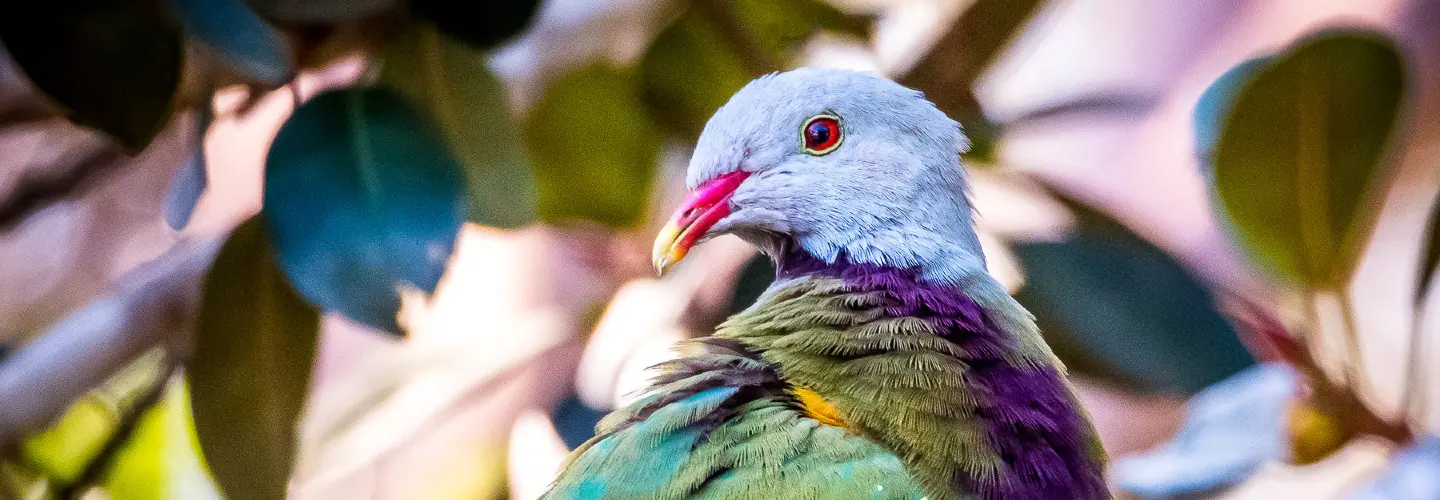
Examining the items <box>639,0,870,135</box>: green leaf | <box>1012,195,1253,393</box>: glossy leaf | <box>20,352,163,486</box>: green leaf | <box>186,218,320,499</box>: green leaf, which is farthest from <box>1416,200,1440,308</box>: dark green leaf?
<box>20,352,163,486</box>: green leaf

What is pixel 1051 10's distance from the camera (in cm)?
69

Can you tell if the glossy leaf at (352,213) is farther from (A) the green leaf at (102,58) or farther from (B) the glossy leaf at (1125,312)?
(B) the glossy leaf at (1125,312)

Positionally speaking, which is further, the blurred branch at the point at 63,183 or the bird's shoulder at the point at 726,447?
the blurred branch at the point at 63,183

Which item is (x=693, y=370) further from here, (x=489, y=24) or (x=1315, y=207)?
(x=1315, y=207)

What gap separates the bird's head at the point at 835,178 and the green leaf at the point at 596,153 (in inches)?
9.6

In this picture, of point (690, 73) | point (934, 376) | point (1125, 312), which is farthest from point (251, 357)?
point (1125, 312)

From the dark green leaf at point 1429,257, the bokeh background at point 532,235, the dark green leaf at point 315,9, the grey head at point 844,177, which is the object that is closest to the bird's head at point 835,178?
the grey head at point 844,177

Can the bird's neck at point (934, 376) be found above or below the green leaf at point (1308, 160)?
below

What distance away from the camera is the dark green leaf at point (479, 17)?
65 centimetres

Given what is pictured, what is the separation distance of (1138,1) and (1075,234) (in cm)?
17

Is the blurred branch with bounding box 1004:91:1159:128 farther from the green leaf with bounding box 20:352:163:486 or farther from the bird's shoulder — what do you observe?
the green leaf with bounding box 20:352:163:486

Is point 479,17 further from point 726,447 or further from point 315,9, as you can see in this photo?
point 726,447

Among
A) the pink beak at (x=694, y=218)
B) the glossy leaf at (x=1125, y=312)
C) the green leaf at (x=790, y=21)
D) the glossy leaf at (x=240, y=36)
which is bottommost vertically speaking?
the glossy leaf at (x=1125, y=312)

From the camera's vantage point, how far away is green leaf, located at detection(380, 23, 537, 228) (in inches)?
25.8
